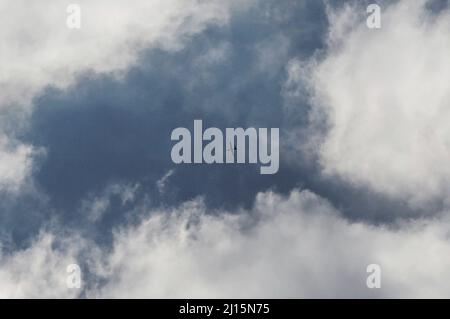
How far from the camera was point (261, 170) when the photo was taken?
8044cm
